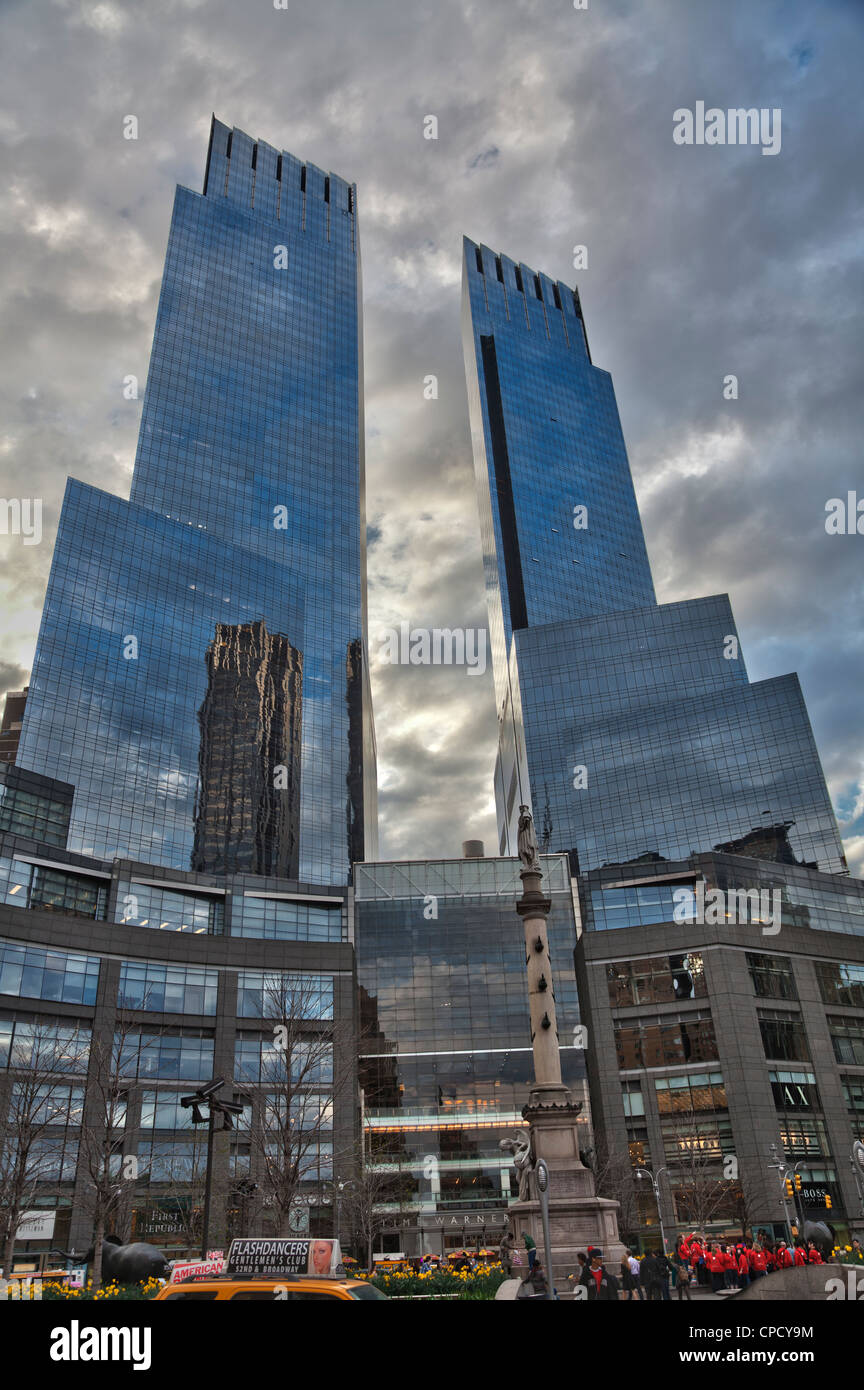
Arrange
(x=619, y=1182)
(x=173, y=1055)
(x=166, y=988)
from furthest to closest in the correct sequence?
1. (x=166, y=988)
2. (x=173, y=1055)
3. (x=619, y=1182)

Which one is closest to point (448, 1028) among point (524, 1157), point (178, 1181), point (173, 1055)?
point (173, 1055)

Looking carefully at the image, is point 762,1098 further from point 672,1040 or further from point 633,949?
point 633,949

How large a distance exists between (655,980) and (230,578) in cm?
9048

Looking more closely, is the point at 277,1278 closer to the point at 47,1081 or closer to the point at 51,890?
the point at 47,1081

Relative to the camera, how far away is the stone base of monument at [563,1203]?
1104 inches

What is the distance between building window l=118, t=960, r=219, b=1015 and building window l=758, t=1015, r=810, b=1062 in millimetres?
50479

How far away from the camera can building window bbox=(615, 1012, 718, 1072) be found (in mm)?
80438

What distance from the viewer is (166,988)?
261 feet

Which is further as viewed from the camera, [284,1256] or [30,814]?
[30,814]

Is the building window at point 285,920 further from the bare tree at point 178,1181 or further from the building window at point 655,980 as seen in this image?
the building window at point 655,980

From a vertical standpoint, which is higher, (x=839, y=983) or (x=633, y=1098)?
(x=839, y=983)

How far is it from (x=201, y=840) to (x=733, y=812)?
247 ft

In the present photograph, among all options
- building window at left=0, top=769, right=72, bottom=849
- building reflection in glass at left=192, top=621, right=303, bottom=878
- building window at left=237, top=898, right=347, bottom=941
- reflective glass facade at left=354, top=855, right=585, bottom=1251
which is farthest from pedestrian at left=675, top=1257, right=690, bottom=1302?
building reflection in glass at left=192, top=621, right=303, bottom=878
